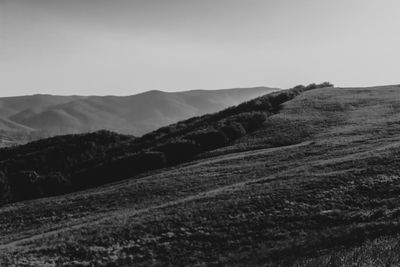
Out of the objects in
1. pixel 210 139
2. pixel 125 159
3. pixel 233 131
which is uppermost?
pixel 233 131

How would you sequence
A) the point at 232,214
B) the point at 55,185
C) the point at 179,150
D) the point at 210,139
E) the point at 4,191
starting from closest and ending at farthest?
1. the point at 232,214
2. the point at 4,191
3. the point at 55,185
4. the point at 179,150
5. the point at 210,139

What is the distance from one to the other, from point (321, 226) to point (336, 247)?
291 inches

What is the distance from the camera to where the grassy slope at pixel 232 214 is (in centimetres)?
2527

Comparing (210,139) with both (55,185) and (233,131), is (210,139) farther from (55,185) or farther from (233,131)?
(55,185)

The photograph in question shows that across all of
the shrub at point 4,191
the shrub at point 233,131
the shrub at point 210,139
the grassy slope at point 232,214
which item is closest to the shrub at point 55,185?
the shrub at point 4,191

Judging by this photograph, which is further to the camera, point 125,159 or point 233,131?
point 233,131

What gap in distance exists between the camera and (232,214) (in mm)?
31062

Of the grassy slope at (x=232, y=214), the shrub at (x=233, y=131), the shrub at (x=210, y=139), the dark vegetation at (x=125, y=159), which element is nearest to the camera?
the grassy slope at (x=232, y=214)

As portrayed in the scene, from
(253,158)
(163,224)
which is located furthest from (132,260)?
(253,158)

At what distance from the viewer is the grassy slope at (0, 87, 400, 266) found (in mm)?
25266

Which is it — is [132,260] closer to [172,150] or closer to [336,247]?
[336,247]

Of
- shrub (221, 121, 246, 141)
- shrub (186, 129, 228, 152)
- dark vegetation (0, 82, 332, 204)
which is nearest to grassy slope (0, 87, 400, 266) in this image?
dark vegetation (0, 82, 332, 204)

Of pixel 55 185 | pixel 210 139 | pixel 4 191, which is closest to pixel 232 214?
pixel 55 185

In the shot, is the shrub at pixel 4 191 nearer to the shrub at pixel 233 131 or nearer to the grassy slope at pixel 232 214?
the grassy slope at pixel 232 214
